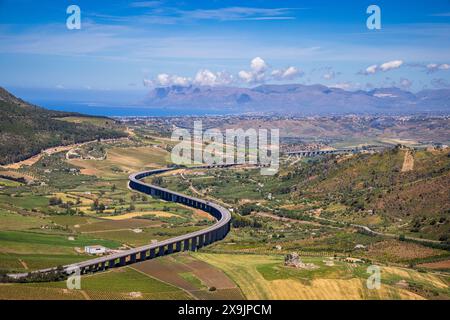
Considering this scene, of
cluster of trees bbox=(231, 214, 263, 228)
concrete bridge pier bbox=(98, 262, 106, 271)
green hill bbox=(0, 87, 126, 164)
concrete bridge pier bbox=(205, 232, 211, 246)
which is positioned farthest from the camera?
green hill bbox=(0, 87, 126, 164)

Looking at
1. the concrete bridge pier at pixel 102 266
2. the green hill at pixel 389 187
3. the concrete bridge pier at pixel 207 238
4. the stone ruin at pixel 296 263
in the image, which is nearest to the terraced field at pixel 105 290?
the concrete bridge pier at pixel 102 266

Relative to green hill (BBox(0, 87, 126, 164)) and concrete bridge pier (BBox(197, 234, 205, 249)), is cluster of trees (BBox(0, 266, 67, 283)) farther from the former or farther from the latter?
green hill (BBox(0, 87, 126, 164))

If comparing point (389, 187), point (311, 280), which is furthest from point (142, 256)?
point (389, 187)

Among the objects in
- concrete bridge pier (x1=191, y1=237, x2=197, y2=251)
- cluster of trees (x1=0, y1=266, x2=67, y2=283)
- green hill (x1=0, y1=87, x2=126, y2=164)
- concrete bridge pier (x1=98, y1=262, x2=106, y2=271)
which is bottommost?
concrete bridge pier (x1=191, y1=237, x2=197, y2=251)

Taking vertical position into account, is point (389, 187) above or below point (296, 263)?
above

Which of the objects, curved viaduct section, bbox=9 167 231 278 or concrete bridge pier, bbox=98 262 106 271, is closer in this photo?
curved viaduct section, bbox=9 167 231 278

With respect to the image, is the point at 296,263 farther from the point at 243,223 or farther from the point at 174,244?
the point at 243,223

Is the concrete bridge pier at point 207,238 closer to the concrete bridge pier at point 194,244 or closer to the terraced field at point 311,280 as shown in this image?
the concrete bridge pier at point 194,244

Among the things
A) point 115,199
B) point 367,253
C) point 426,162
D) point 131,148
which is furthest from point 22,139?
point 367,253

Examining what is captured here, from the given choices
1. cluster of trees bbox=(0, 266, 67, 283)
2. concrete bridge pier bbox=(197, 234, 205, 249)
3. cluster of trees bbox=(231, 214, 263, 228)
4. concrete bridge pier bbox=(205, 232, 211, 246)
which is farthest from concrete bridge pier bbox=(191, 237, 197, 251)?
cluster of trees bbox=(0, 266, 67, 283)

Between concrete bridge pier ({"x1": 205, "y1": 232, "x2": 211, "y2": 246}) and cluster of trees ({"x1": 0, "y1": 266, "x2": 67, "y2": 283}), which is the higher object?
cluster of trees ({"x1": 0, "y1": 266, "x2": 67, "y2": 283})

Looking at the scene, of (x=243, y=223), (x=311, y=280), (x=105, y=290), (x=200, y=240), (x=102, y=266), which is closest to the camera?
(x=105, y=290)
